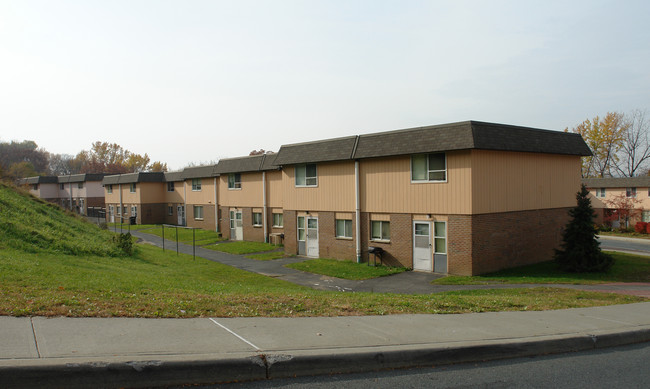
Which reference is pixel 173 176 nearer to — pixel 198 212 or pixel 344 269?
pixel 198 212

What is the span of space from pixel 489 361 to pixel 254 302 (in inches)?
163

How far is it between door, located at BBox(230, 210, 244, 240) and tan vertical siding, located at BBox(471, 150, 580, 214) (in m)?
21.7

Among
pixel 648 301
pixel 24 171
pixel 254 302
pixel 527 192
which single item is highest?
pixel 24 171

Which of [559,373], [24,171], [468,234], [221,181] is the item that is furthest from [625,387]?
[24,171]

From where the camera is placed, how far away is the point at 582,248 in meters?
20.7

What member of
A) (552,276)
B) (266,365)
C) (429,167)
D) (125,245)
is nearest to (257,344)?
(266,365)

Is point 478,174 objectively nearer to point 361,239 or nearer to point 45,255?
point 361,239

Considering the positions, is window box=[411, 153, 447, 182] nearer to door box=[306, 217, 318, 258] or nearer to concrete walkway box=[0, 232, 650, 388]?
→ door box=[306, 217, 318, 258]

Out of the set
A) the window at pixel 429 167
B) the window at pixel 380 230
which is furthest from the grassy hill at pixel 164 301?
the window at pixel 380 230

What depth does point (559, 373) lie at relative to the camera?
5.88 metres

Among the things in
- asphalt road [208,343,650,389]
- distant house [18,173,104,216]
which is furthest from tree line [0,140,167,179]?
asphalt road [208,343,650,389]

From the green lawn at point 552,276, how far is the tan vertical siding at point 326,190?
24.8 feet

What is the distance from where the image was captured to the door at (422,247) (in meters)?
21.0

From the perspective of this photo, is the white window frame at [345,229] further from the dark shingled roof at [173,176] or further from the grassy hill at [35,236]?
the dark shingled roof at [173,176]
